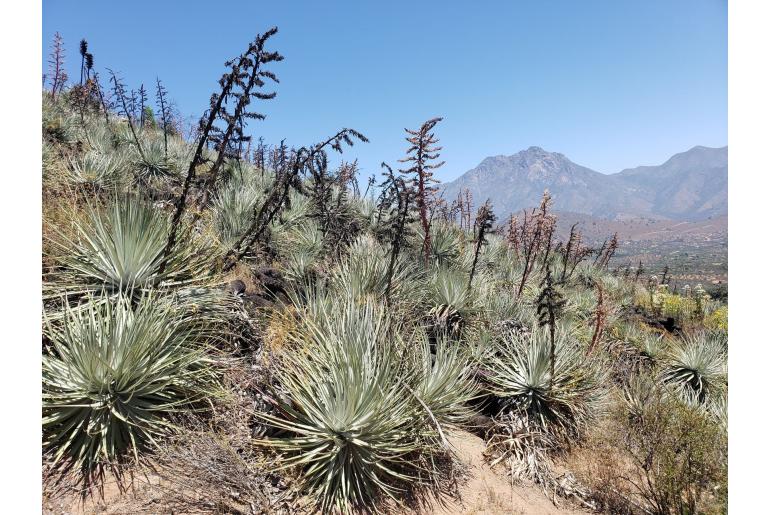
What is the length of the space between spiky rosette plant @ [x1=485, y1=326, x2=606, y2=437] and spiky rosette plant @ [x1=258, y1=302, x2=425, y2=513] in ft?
6.08

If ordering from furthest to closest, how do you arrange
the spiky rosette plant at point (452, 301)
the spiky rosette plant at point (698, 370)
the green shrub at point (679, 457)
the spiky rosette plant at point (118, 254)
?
the spiky rosette plant at point (698, 370), the spiky rosette plant at point (452, 301), the spiky rosette plant at point (118, 254), the green shrub at point (679, 457)

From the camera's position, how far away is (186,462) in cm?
259

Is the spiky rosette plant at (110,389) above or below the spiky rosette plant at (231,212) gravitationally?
below

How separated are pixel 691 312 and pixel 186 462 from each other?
14.4 meters

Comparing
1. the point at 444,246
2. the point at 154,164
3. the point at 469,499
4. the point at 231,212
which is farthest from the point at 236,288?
the point at 154,164

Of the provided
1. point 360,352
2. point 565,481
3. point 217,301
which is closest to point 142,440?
point 217,301

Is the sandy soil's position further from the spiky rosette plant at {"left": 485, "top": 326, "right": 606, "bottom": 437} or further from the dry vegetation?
the spiky rosette plant at {"left": 485, "top": 326, "right": 606, "bottom": 437}

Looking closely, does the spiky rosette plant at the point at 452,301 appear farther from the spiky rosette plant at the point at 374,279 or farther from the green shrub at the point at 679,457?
the green shrub at the point at 679,457

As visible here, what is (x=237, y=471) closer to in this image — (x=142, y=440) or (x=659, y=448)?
(x=142, y=440)

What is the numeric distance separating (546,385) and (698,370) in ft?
15.0

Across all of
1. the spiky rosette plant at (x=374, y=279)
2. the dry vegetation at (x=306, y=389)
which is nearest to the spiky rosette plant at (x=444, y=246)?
the dry vegetation at (x=306, y=389)

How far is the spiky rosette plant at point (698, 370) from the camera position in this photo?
6906mm

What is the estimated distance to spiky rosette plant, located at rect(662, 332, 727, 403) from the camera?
6.91 m

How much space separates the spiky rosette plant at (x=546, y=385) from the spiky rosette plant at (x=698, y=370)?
304cm
